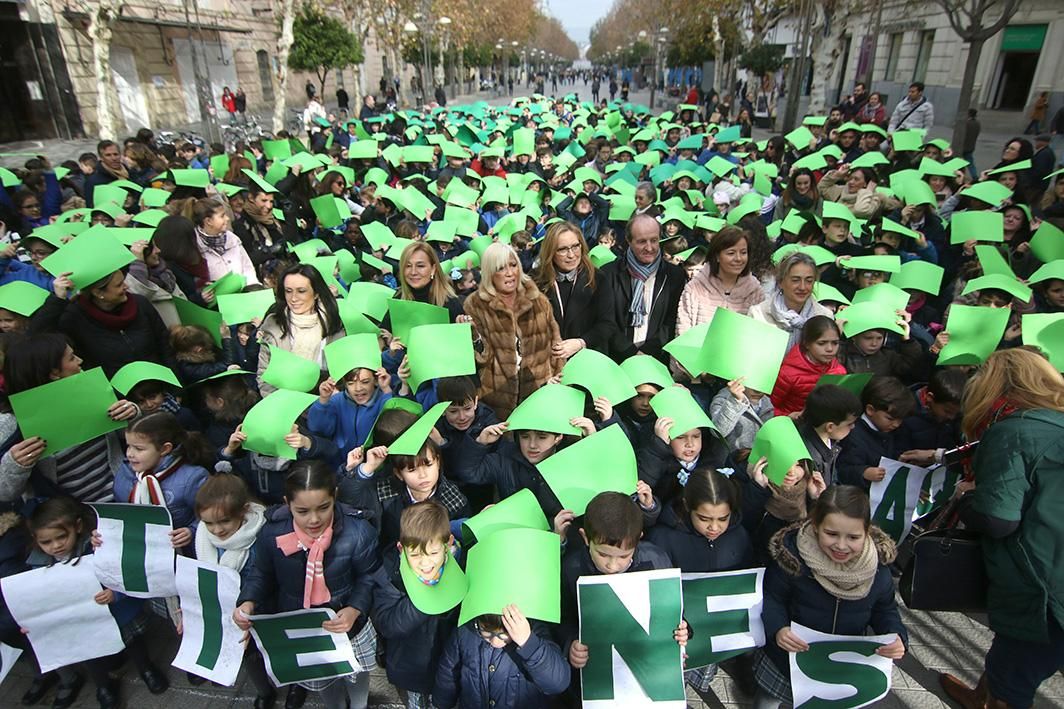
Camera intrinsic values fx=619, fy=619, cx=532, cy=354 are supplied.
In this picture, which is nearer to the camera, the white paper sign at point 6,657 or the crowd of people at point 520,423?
the crowd of people at point 520,423

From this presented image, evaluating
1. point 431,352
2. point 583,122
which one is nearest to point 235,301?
point 431,352

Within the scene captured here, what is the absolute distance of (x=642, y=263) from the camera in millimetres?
4098

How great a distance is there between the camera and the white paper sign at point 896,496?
10.2 feet

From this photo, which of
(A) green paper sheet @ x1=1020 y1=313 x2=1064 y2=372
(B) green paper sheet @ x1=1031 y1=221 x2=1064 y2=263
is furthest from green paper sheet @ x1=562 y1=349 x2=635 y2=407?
(B) green paper sheet @ x1=1031 y1=221 x2=1064 y2=263

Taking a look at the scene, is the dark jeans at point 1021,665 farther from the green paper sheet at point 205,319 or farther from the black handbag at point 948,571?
the green paper sheet at point 205,319

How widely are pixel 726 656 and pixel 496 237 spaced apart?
470cm

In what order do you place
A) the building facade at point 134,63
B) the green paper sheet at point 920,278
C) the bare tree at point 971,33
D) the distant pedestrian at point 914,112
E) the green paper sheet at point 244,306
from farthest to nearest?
the building facade at point 134,63, the distant pedestrian at point 914,112, the bare tree at point 971,33, the green paper sheet at point 920,278, the green paper sheet at point 244,306

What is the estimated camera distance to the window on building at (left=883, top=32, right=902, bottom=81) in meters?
27.8

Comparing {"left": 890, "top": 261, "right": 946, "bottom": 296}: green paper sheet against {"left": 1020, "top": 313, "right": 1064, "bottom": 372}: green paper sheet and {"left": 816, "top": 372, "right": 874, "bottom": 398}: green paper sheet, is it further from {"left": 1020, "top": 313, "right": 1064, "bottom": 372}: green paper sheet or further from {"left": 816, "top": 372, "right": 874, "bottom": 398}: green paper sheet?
{"left": 816, "top": 372, "right": 874, "bottom": 398}: green paper sheet

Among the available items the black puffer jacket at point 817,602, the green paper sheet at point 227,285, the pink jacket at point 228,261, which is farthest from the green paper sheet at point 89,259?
the black puffer jacket at point 817,602

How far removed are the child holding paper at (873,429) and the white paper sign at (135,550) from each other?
3296 mm

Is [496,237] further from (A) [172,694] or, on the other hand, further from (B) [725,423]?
(A) [172,694]

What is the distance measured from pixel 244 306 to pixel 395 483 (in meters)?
2.12

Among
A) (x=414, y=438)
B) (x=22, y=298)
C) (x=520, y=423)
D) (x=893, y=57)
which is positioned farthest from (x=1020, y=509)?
(x=893, y=57)
